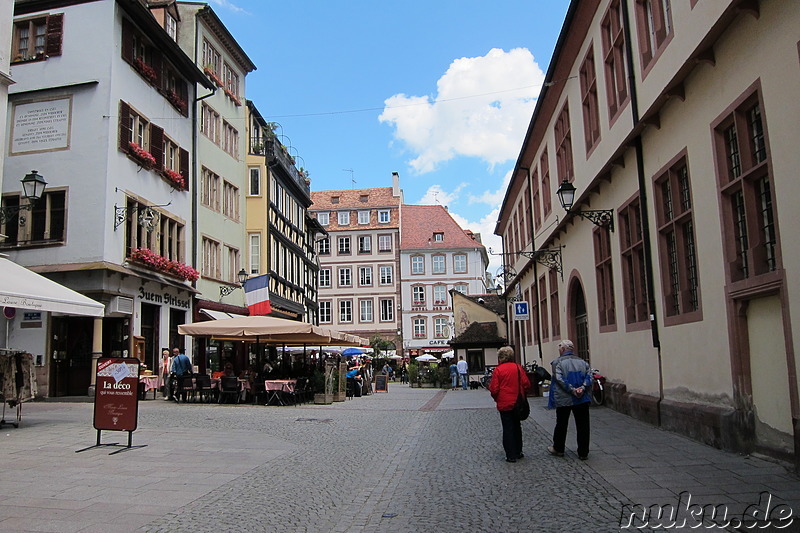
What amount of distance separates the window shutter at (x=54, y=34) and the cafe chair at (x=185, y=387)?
11135 mm

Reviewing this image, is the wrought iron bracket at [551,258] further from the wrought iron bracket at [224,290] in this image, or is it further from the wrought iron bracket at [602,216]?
the wrought iron bracket at [224,290]

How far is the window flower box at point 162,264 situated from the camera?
22119mm

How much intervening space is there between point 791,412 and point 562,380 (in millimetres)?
2765

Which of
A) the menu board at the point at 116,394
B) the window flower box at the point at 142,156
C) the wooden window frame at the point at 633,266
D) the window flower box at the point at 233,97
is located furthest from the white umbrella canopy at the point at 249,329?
the window flower box at the point at 233,97

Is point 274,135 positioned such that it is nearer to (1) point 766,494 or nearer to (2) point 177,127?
(2) point 177,127

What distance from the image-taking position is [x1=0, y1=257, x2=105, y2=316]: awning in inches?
484

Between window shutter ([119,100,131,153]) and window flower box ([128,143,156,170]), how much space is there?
0.17 m

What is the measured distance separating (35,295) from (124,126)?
1094 centimetres

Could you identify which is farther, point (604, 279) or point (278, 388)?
point (278, 388)

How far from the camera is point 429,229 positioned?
2965 inches

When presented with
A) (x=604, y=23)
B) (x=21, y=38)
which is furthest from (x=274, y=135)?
(x=604, y=23)

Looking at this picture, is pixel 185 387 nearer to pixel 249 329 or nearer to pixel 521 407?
pixel 249 329

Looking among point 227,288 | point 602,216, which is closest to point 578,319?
point 602,216

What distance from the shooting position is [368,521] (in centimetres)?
652
